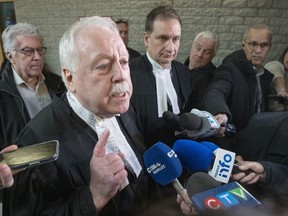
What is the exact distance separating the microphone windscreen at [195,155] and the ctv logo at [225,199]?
23 centimetres

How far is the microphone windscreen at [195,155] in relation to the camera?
0.99 metres

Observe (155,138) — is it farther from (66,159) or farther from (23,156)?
(23,156)

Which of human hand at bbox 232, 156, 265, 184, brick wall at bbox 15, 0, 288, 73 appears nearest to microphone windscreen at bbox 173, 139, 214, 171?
human hand at bbox 232, 156, 265, 184

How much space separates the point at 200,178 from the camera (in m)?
0.91

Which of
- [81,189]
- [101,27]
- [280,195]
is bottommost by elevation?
[280,195]

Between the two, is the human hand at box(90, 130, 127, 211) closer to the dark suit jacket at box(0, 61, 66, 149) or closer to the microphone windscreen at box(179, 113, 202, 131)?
the microphone windscreen at box(179, 113, 202, 131)

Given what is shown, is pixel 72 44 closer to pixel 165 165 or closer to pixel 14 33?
pixel 165 165

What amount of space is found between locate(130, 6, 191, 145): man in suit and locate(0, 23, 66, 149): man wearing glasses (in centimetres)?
64

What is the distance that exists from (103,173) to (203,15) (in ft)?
10.6

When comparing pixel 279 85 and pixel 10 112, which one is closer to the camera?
pixel 10 112

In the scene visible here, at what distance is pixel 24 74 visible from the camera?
1850 millimetres

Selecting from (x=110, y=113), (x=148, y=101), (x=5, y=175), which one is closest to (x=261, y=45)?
(x=148, y=101)

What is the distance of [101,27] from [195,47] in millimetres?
1763

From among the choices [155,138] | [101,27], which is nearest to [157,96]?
[155,138]
